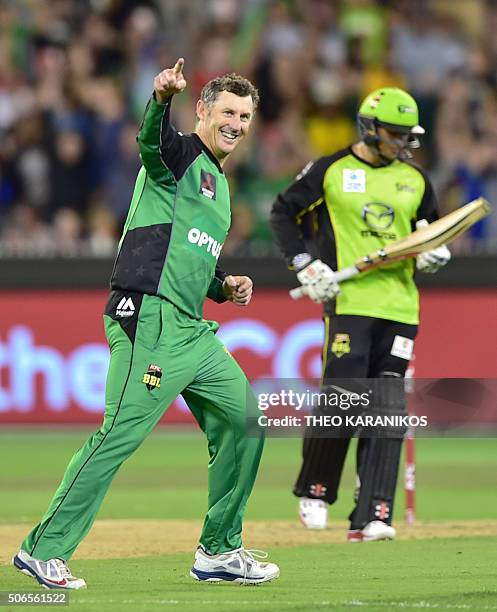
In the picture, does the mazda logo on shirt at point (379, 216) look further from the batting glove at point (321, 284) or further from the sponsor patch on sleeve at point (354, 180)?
the batting glove at point (321, 284)

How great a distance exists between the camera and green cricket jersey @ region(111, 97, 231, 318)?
274 inches

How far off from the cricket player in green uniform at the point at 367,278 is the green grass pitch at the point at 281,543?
517mm

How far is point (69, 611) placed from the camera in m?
6.20

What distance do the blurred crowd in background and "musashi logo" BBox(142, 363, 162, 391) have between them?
912 cm

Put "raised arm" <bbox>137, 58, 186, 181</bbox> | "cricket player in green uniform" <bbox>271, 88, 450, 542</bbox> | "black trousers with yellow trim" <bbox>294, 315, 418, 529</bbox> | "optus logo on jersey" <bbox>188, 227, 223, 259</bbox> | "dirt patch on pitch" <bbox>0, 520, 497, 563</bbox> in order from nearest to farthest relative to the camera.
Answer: "raised arm" <bbox>137, 58, 186, 181</bbox> < "optus logo on jersey" <bbox>188, 227, 223, 259</bbox> < "dirt patch on pitch" <bbox>0, 520, 497, 563</bbox> < "black trousers with yellow trim" <bbox>294, 315, 418, 529</bbox> < "cricket player in green uniform" <bbox>271, 88, 450, 542</bbox>

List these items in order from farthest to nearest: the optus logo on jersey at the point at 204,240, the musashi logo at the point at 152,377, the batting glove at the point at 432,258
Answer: the batting glove at the point at 432,258 → the optus logo on jersey at the point at 204,240 → the musashi logo at the point at 152,377

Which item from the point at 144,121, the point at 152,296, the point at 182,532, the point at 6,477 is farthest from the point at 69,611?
the point at 6,477

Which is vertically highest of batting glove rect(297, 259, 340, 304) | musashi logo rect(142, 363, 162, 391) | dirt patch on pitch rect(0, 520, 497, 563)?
batting glove rect(297, 259, 340, 304)

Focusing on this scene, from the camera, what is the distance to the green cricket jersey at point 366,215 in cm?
971

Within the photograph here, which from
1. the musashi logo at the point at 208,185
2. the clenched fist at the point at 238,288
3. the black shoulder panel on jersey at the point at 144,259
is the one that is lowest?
the clenched fist at the point at 238,288

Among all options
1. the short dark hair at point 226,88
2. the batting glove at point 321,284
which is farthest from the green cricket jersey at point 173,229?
the batting glove at point 321,284

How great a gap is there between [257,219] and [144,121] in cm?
1007

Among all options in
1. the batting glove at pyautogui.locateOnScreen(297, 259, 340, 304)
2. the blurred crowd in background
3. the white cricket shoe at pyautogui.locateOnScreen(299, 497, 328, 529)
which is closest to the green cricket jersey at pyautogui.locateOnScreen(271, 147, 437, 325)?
the batting glove at pyautogui.locateOnScreen(297, 259, 340, 304)

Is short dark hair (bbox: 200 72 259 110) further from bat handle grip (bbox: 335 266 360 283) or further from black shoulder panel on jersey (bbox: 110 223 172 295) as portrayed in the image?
bat handle grip (bbox: 335 266 360 283)
